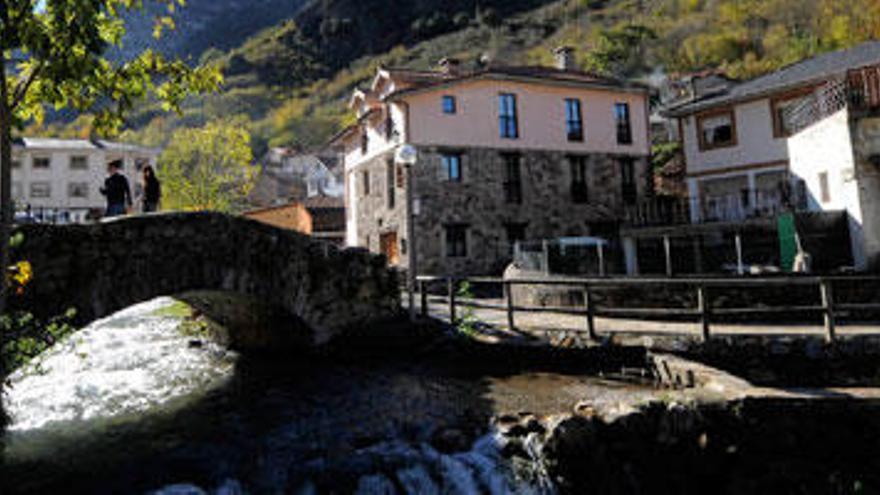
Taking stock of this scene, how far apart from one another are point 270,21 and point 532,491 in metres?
148

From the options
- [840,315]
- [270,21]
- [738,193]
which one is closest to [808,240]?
[840,315]

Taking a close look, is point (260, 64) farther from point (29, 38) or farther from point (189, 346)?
point (29, 38)

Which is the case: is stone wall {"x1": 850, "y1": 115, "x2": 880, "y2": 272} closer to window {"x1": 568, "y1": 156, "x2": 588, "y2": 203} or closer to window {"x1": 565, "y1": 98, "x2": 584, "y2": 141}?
window {"x1": 568, "y1": 156, "x2": 588, "y2": 203}

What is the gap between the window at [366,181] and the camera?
27.7 metres

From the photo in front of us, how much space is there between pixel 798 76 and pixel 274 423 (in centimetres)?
2536

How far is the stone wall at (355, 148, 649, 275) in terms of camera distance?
2295 centimetres

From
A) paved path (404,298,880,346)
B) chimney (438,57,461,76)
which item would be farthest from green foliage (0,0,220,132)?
chimney (438,57,461,76)

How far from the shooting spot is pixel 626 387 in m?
9.40

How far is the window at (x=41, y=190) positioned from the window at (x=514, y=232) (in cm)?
5269

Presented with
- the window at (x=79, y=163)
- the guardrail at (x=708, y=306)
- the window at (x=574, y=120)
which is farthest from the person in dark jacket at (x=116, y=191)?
the window at (x=79, y=163)

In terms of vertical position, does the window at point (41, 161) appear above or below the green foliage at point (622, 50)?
below

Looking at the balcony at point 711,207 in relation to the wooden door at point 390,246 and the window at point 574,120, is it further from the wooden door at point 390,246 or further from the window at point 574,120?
the wooden door at point 390,246

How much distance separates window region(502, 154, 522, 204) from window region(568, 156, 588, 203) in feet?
9.90

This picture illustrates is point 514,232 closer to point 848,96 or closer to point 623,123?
point 623,123
